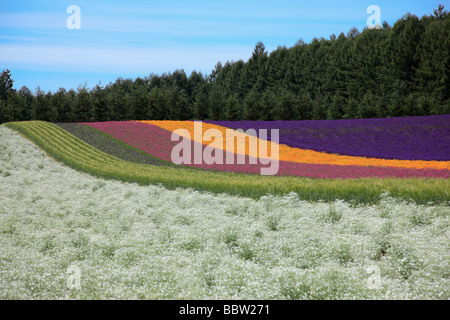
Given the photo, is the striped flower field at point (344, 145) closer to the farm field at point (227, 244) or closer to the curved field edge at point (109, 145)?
the curved field edge at point (109, 145)

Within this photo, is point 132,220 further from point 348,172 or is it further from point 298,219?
point 348,172

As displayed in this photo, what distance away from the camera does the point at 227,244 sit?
989 centimetres

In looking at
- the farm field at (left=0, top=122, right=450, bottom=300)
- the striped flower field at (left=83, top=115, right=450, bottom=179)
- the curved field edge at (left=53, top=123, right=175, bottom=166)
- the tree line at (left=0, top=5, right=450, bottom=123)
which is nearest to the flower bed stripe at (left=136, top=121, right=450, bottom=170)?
the striped flower field at (left=83, top=115, right=450, bottom=179)

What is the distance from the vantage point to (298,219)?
12.1 metres

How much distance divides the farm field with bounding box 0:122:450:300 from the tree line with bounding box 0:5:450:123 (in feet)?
128

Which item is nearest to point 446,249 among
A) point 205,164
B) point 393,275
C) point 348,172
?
point 393,275

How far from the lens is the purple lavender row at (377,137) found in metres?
25.9

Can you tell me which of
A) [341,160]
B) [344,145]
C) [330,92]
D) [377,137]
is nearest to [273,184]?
[341,160]

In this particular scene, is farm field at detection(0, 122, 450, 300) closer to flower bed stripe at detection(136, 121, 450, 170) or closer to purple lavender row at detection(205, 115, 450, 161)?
flower bed stripe at detection(136, 121, 450, 170)

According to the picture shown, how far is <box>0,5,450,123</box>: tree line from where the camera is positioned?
5538 cm

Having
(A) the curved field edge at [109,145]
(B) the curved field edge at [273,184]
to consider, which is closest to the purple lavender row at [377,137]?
(B) the curved field edge at [273,184]

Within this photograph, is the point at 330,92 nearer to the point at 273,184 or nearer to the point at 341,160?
the point at 341,160

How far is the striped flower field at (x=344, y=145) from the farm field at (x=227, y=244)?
17.6 feet

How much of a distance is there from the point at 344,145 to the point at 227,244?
73.9 feet
